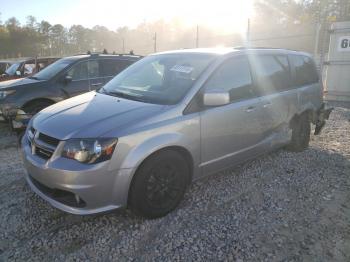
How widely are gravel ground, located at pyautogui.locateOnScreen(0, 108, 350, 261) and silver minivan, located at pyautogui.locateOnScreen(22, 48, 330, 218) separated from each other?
317 mm

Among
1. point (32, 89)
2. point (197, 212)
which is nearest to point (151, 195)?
point (197, 212)

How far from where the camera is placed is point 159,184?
3523mm

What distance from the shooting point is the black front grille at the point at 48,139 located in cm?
325

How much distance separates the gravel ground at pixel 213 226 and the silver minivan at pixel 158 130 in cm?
32

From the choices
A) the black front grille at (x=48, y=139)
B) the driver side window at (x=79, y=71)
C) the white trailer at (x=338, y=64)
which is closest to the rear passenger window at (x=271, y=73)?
the black front grille at (x=48, y=139)

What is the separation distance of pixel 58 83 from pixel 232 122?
15.2ft

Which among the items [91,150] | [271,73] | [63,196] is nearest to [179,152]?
[91,150]

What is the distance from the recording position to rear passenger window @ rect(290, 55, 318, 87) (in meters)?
5.44

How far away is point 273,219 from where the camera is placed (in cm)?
365

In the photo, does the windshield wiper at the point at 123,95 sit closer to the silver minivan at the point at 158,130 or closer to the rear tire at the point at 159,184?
the silver minivan at the point at 158,130

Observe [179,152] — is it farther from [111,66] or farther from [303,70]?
[111,66]

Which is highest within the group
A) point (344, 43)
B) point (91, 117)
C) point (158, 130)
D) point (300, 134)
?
point (344, 43)

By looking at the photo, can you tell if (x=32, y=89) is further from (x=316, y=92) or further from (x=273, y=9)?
(x=273, y=9)

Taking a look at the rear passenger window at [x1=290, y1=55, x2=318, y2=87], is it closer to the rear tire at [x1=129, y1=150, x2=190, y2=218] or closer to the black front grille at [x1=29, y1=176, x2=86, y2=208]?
the rear tire at [x1=129, y1=150, x2=190, y2=218]
